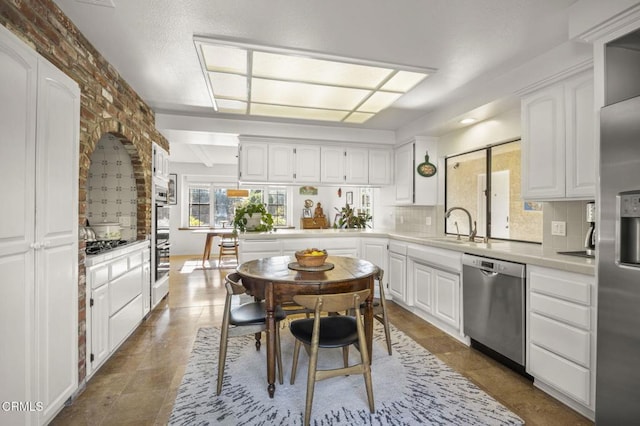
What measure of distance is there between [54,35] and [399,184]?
4.06m

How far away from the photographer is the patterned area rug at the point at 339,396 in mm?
1901

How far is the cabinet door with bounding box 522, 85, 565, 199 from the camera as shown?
2367 millimetres

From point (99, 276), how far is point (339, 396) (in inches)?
77.1

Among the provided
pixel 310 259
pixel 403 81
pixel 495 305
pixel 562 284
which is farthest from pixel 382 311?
pixel 403 81

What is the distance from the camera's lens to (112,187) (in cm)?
348

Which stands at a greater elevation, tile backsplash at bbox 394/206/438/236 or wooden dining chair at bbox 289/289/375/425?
tile backsplash at bbox 394/206/438/236

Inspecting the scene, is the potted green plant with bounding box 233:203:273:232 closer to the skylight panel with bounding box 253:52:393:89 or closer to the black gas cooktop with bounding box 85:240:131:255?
the black gas cooktop with bounding box 85:240:131:255

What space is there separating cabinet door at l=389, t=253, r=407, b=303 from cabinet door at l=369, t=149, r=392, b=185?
4.03ft

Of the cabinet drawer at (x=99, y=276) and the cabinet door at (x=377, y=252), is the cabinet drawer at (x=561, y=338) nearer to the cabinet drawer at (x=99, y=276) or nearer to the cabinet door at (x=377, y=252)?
the cabinet door at (x=377, y=252)

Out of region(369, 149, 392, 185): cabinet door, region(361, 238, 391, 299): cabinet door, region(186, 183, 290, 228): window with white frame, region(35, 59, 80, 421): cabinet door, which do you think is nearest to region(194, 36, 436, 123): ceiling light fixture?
region(35, 59, 80, 421): cabinet door

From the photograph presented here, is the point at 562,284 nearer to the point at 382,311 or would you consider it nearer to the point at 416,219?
the point at 382,311

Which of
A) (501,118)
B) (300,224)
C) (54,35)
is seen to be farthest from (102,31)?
(300,224)

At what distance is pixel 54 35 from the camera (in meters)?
1.94

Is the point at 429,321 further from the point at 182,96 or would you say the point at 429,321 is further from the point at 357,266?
the point at 182,96
